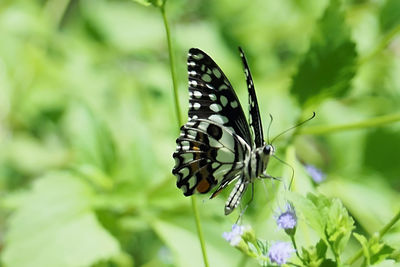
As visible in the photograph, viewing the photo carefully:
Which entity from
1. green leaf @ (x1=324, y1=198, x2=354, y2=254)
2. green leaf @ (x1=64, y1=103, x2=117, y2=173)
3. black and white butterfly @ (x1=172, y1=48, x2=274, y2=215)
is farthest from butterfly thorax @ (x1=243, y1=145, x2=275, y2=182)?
green leaf @ (x1=64, y1=103, x2=117, y2=173)

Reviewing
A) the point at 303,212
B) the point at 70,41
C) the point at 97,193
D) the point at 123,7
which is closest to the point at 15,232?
the point at 97,193

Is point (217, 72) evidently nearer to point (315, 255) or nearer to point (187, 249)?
point (315, 255)

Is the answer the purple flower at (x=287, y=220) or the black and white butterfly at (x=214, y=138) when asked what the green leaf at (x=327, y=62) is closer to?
the black and white butterfly at (x=214, y=138)

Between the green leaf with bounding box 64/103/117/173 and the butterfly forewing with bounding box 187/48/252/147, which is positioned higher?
the green leaf with bounding box 64/103/117/173

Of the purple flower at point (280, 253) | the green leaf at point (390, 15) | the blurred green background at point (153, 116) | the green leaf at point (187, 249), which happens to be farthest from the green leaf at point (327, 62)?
the purple flower at point (280, 253)

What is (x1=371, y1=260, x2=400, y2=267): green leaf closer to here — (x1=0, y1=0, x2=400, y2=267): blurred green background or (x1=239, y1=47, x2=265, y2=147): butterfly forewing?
(x1=0, y1=0, x2=400, y2=267): blurred green background

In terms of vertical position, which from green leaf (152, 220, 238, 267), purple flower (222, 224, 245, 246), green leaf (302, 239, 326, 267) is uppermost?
green leaf (152, 220, 238, 267)
